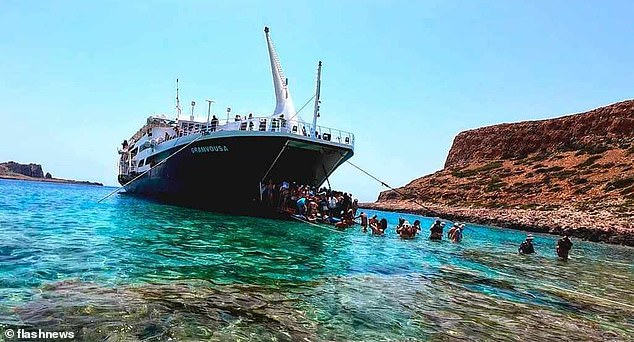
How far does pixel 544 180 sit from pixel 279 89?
46.6 metres

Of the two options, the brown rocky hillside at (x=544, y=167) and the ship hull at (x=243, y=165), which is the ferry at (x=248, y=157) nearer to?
the ship hull at (x=243, y=165)

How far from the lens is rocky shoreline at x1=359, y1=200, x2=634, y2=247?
3544 cm

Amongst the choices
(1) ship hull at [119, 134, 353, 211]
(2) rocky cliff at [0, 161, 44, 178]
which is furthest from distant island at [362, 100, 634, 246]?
(2) rocky cliff at [0, 161, 44, 178]

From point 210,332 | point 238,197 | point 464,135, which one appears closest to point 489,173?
point 464,135

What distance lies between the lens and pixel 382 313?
7.91 meters

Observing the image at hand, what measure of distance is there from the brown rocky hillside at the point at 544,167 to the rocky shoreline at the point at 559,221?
184 cm

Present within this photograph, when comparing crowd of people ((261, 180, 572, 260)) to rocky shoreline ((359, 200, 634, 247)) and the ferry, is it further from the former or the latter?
rocky shoreline ((359, 200, 634, 247))

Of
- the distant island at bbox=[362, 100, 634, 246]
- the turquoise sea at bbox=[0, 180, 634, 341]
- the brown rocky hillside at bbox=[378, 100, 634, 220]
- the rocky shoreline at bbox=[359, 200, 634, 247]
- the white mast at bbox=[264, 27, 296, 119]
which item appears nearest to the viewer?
the turquoise sea at bbox=[0, 180, 634, 341]

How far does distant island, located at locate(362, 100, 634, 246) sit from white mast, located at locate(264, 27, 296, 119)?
10130 mm

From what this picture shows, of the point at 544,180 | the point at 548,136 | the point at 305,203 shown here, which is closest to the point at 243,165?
the point at 305,203

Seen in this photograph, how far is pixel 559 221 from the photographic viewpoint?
4319cm

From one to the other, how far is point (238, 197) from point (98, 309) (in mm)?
20091

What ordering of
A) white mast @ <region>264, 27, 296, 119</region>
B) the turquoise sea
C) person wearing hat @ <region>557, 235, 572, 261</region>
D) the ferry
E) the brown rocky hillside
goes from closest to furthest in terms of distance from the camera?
the turquoise sea < person wearing hat @ <region>557, 235, 572, 261</region> < the ferry < white mast @ <region>264, 27, 296, 119</region> < the brown rocky hillside

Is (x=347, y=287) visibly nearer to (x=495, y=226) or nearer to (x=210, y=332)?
(x=210, y=332)
